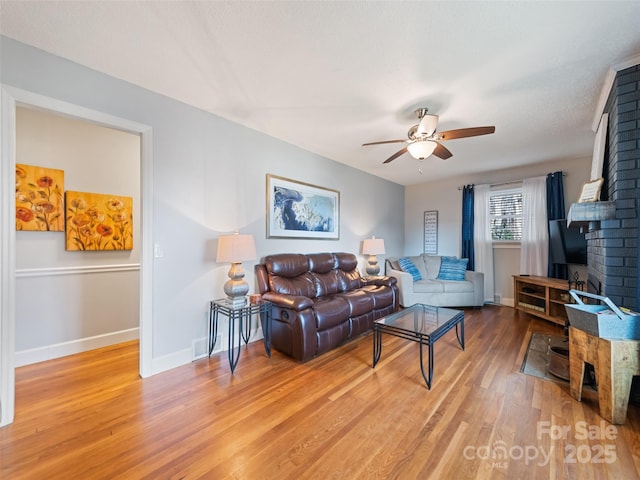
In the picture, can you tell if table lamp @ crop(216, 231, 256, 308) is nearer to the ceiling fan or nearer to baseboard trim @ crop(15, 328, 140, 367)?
baseboard trim @ crop(15, 328, 140, 367)

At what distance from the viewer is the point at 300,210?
362 cm

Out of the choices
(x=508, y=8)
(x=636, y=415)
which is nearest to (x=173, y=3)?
(x=508, y=8)

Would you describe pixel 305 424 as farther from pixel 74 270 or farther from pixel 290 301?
pixel 74 270

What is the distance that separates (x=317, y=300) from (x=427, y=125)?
6.79 feet

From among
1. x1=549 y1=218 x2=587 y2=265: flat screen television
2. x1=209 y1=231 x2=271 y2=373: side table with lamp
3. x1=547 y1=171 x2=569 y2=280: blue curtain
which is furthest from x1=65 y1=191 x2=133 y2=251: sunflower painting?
x1=547 y1=171 x2=569 y2=280: blue curtain

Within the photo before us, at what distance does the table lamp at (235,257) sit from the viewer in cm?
247

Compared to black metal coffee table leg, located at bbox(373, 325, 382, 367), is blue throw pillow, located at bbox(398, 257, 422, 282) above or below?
above

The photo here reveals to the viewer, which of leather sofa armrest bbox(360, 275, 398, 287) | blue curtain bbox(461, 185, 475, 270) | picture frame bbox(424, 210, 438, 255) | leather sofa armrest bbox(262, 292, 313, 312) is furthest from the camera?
picture frame bbox(424, 210, 438, 255)

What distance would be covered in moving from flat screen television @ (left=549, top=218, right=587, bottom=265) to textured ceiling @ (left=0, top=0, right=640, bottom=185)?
143 cm

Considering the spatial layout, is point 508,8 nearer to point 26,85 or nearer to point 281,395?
point 281,395

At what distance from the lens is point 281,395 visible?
6.43 feet

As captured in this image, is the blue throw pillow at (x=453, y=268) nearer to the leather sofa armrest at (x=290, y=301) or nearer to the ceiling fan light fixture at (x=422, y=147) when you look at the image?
the ceiling fan light fixture at (x=422, y=147)

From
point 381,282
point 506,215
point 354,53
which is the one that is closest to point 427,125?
point 354,53

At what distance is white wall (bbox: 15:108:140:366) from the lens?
2430mm
